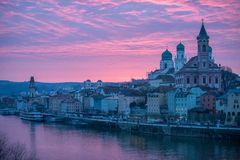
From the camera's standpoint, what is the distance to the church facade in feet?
104

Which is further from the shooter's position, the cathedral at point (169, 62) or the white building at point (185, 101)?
the cathedral at point (169, 62)

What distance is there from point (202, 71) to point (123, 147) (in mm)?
14015

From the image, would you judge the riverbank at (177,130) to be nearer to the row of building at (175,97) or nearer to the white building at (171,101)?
the row of building at (175,97)

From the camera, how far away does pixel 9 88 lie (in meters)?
85.2

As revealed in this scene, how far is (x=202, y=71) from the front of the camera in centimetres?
3184

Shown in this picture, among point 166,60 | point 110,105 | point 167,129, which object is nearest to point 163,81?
point 166,60

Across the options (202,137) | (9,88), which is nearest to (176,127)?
(202,137)

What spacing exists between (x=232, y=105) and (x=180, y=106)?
12.1 feet

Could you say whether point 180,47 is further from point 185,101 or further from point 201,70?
point 185,101

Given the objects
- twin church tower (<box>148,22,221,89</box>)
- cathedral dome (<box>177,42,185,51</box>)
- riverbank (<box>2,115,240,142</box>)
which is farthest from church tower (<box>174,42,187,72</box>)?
riverbank (<box>2,115,240,142</box>)

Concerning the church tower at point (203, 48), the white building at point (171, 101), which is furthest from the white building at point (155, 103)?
the church tower at point (203, 48)

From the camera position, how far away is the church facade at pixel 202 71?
31609mm

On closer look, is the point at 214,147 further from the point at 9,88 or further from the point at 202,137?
the point at 9,88

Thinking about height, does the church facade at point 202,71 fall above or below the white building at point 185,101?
above
